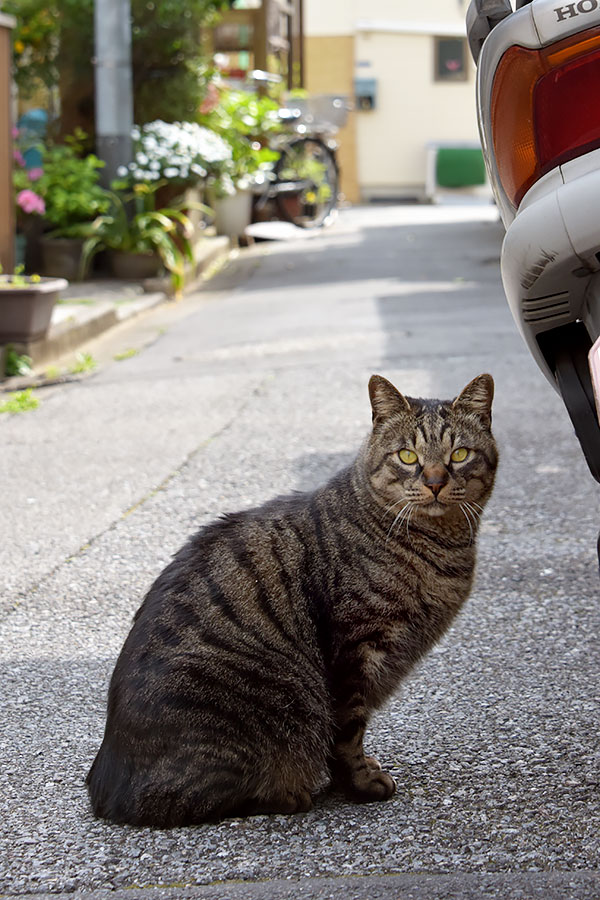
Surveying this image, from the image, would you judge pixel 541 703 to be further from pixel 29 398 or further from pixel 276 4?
pixel 276 4

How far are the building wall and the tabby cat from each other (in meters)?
26.5

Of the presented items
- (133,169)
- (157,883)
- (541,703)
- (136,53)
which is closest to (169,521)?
(541,703)

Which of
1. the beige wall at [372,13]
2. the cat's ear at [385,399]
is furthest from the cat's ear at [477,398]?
the beige wall at [372,13]

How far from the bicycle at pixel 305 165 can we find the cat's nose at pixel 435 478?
13.2 m

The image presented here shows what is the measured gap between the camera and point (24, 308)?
7562 millimetres

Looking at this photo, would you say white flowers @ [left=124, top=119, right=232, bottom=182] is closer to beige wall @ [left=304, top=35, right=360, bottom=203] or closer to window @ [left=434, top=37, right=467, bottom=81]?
beige wall @ [left=304, top=35, right=360, bottom=203]

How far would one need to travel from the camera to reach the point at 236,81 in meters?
18.2

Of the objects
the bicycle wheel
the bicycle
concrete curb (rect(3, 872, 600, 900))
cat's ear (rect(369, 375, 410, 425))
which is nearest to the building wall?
the bicycle

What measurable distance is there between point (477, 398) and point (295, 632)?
2.51ft

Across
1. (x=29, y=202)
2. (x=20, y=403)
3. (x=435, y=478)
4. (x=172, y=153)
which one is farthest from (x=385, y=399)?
(x=172, y=153)

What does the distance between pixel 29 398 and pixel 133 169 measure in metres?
5.45

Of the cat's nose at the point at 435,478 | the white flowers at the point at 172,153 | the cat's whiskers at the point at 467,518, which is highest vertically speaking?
the white flowers at the point at 172,153

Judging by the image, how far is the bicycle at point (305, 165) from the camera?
15.9 metres

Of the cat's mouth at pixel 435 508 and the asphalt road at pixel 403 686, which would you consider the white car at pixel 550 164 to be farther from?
the asphalt road at pixel 403 686
